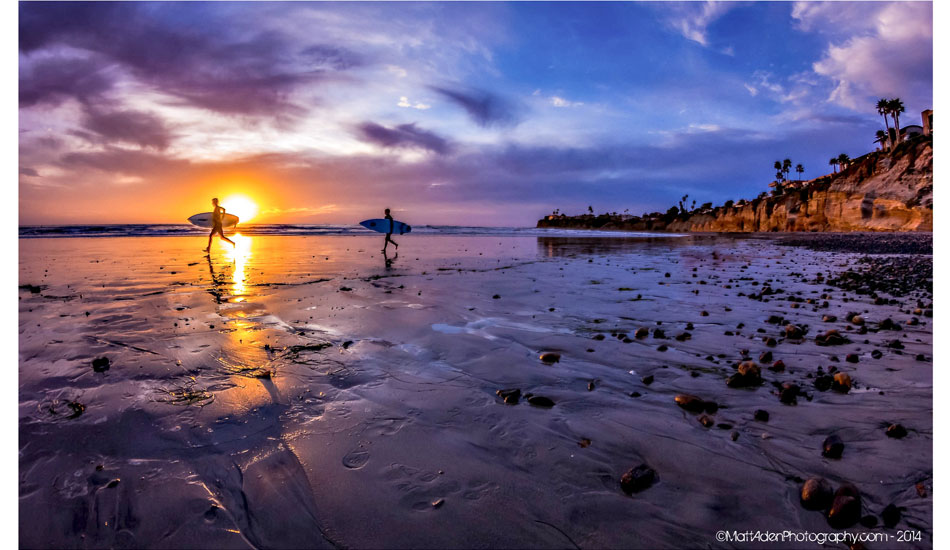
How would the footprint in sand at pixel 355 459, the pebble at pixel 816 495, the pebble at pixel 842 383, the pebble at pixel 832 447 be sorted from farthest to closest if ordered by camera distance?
the pebble at pixel 842 383 → the pebble at pixel 832 447 → the footprint in sand at pixel 355 459 → the pebble at pixel 816 495

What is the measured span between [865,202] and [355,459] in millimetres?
84731

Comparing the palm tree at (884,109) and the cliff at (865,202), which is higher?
the palm tree at (884,109)

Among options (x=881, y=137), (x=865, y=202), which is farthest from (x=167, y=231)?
(x=881, y=137)

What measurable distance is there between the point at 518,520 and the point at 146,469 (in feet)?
9.18

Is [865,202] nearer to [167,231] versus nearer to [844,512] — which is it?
[844,512]

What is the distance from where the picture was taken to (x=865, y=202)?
60.7 meters

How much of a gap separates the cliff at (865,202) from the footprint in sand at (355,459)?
7341 cm

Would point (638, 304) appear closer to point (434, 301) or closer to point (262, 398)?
point (434, 301)

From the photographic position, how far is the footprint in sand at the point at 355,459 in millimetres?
3033

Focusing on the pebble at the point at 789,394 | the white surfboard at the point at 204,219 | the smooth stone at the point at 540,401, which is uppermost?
the white surfboard at the point at 204,219

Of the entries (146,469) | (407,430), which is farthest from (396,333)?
(146,469)

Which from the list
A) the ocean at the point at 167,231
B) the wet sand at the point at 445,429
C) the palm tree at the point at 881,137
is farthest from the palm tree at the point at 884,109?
the wet sand at the point at 445,429

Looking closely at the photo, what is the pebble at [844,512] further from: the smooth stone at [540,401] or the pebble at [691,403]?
the smooth stone at [540,401]

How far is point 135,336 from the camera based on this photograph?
643 centimetres
